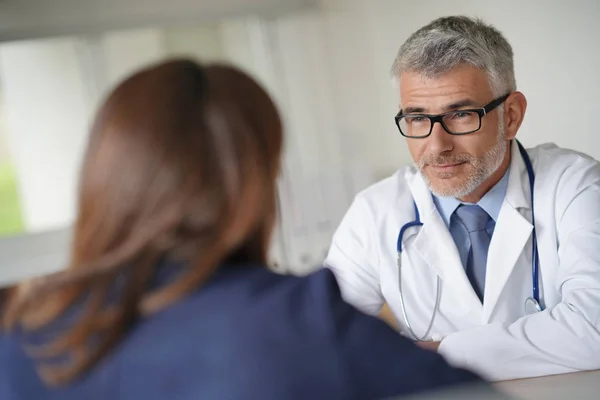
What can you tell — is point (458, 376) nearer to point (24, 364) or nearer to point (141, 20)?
point (24, 364)

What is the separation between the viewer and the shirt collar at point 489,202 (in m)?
1.01

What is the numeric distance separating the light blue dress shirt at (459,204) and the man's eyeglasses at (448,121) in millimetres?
119

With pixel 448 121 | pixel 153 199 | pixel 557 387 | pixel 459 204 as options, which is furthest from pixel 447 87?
pixel 153 199

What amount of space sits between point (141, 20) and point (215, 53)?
4.7 inches

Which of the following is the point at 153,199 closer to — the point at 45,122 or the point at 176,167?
the point at 176,167

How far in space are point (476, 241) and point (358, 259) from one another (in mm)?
200

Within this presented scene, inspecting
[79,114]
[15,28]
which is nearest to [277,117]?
[79,114]

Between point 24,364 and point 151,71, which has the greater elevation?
point 151,71

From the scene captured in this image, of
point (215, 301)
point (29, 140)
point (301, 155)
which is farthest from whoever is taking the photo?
point (301, 155)

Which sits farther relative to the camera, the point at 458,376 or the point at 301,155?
the point at 301,155

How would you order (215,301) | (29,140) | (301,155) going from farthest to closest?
(301,155)
(29,140)
(215,301)

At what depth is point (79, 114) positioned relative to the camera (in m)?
0.87

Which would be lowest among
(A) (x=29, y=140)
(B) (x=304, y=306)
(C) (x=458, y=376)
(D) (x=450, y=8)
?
(C) (x=458, y=376)

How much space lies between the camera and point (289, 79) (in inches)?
37.9
